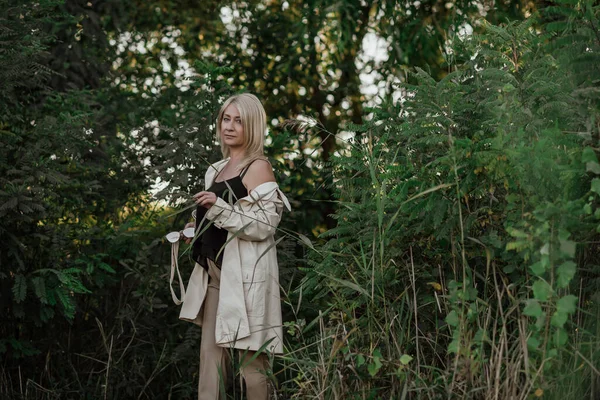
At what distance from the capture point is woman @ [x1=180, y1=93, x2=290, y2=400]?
15.6 feet

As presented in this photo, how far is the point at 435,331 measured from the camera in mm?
4438

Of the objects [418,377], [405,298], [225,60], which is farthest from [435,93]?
[225,60]

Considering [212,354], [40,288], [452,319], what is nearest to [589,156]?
[452,319]

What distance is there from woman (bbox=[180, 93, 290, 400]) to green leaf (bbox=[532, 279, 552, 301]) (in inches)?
66.3

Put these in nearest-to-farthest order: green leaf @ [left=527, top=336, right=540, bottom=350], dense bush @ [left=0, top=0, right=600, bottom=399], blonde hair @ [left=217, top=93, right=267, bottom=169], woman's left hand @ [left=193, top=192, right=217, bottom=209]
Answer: green leaf @ [left=527, top=336, right=540, bottom=350] → dense bush @ [left=0, top=0, right=600, bottom=399] → woman's left hand @ [left=193, top=192, right=217, bottom=209] → blonde hair @ [left=217, top=93, right=267, bottom=169]

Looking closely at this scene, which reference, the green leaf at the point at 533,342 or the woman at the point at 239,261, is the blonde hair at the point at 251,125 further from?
the green leaf at the point at 533,342

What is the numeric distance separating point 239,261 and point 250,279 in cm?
12

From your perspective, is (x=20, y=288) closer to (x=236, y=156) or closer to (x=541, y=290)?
(x=236, y=156)

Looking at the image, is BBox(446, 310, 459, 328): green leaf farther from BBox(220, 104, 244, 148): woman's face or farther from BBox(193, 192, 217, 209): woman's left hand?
BBox(220, 104, 244, 148): woman's face

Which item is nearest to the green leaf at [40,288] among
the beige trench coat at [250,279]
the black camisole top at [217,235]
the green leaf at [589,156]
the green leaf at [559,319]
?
the black camisole top at [217,235]

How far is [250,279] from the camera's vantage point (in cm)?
482

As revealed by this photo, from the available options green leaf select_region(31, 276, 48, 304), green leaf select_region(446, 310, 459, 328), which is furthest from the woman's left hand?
green leaf select_region(31, 276, 48, 304)

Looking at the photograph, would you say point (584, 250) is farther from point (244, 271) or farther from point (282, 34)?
point (282, 34)

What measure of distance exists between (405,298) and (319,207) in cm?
454
